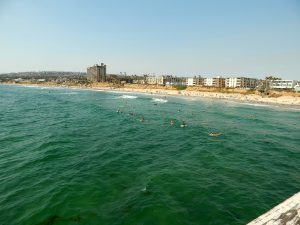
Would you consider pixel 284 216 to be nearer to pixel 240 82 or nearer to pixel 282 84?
pixel 282 84

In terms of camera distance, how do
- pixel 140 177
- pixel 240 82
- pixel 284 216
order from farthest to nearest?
pixel 240 82 → pixel 140 177 → pixel 284 216

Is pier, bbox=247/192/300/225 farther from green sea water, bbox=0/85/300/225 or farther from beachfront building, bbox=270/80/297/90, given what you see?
beachfront building, bbox=270/80/297/90

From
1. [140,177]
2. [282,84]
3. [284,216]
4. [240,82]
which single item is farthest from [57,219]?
[240,82]

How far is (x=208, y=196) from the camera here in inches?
622

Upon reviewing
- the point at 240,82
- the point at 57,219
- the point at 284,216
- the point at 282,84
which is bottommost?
the point at 57,219

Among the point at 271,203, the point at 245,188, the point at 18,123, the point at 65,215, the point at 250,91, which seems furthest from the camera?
the point at 250,91

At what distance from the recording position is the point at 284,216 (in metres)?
2.86

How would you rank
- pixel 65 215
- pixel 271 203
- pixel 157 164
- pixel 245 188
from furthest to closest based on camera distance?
pixel 157 164, pixel 245 188, pixel 271 203, pixel 65 215

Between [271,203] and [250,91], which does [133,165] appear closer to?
[271,203]

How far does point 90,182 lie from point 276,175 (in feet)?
49.7

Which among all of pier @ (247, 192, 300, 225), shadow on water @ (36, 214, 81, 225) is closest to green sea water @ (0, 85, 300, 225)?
shadow on water @ (36, 214, 81, 225)

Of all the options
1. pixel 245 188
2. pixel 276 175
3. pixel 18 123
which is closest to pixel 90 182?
pixel 245 188

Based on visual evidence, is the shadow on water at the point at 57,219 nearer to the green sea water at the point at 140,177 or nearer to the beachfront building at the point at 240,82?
the green sea water at the point at 140,177

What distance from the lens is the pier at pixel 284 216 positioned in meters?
2.81
